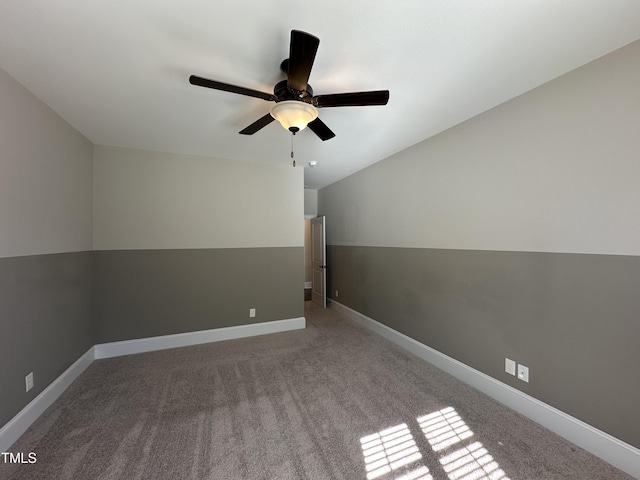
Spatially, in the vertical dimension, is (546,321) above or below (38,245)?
below

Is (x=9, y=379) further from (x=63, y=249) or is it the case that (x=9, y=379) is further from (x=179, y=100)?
(x=179, y=100)

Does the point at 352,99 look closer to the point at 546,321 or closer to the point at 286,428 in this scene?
the point at 546,321

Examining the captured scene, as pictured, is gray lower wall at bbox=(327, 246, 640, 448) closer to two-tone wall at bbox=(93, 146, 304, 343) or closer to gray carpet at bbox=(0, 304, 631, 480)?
gray carpet at bbox=(0, 304, 631, 480)

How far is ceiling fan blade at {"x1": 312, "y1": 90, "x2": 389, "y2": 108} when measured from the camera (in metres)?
1.75

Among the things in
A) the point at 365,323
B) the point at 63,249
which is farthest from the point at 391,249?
the point at 63,249

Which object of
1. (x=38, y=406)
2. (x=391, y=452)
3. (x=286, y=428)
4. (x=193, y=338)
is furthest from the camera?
(x=193, y=338)

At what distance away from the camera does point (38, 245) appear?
2.25m

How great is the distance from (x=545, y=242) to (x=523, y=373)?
3.60ft

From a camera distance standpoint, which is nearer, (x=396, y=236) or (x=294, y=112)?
(x=294, y=112)

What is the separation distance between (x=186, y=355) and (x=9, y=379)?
5.25 feet

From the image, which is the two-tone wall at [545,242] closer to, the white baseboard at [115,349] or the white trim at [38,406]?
the white baseboard at [115,349]

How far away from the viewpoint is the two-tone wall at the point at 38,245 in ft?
6.24

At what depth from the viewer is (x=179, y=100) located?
2.28 m

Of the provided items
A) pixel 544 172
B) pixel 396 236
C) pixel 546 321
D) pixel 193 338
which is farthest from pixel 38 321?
pixel 544 172
